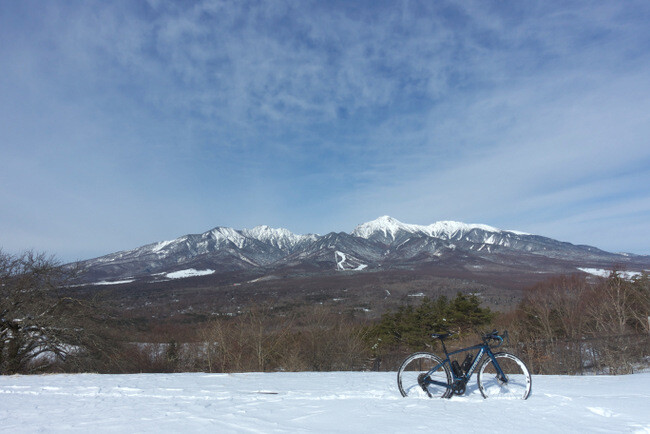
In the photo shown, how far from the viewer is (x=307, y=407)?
5.16m

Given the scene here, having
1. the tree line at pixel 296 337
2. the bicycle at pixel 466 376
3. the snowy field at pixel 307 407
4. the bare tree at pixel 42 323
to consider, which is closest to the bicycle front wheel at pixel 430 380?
the bicycle at pixel 466 376

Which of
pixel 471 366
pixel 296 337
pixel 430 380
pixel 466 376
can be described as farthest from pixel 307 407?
pixel 296 337

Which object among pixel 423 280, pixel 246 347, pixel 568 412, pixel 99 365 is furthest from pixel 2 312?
pixel 423 280

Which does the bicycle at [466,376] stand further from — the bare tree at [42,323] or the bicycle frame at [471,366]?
the bare tree at [42,323]

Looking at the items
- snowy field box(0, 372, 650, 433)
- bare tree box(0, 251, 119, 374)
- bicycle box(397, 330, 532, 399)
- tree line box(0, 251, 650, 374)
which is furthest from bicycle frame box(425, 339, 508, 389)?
bare tree box(0, 251, 119, 374)

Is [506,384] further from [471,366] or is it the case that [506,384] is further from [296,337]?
[296,337]

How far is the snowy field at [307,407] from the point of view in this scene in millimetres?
4270

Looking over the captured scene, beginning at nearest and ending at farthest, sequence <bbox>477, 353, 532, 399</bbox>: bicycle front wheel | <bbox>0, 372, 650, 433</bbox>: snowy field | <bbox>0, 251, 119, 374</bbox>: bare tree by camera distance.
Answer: <bbox>0, 372, 650, 433</bbox>: snowy field
<bbox>477, 353, 532, 399</bbox>: bicycle front wheel
<bbox>0, 251, 119, 374</bbox>: bare tree

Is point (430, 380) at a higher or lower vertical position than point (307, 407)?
higher

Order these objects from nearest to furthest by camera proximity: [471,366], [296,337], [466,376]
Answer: [466,376] → [471,366] → [296,337]

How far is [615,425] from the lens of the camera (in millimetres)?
4129

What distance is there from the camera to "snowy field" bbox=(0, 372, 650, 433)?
14.0 ft

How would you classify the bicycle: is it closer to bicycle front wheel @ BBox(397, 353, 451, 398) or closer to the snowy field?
bicycle front wheel @ BBox(397, 353, 451, 398)

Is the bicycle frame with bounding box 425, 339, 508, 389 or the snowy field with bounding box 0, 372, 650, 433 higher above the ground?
the bicycle frame with bounding box 425, 339, 508, 389
